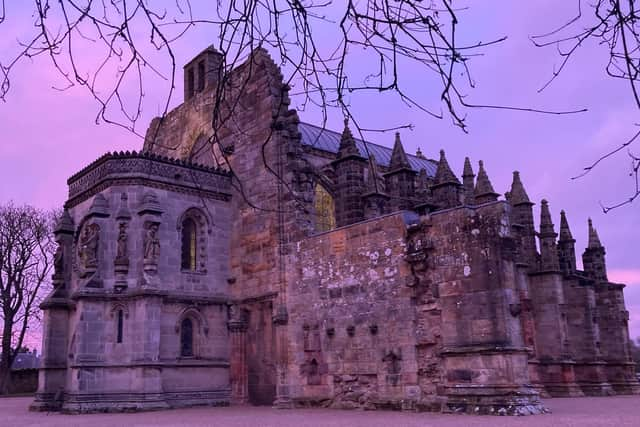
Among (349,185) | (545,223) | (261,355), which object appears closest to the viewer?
(261,355)

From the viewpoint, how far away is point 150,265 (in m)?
18.6

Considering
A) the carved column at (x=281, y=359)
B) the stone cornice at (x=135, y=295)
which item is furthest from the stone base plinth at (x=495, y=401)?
the stone cornice at (x=135, y=295)

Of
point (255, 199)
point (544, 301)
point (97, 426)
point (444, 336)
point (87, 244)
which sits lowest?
point (97, 426)

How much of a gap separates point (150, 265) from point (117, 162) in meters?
3.43

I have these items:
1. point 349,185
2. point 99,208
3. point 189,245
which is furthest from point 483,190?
point 99,208

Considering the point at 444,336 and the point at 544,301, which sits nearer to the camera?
the point at 444,336

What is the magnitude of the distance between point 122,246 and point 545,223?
17.5m

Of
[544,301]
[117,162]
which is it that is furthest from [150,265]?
[544,301]

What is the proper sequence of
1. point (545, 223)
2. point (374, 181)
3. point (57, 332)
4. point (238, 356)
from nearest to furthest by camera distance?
point (374, 181) → point (238, 356) → point (57, 332) → point (545, 223)

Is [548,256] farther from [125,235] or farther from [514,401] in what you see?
[125,235]

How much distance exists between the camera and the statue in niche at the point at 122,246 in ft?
61.5

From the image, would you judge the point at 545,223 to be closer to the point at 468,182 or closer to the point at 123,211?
the point at 468,182

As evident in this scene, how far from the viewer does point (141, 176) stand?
765 inches

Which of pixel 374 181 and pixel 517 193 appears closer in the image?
pixel 374 181
